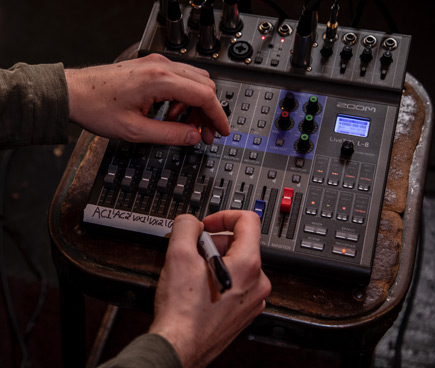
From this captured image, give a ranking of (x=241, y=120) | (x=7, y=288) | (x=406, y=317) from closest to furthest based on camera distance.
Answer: (x=241, y=120), (x=406, y=317), (x=7, y=288)

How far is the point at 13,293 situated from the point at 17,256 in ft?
0.47

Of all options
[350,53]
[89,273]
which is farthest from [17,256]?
[350,53]

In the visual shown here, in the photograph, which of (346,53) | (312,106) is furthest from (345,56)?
(312,106)

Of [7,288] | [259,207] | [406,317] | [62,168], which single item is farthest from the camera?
[62,168]

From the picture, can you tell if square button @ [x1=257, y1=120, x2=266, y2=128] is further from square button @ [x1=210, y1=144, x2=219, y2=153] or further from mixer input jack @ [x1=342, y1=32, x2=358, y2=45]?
mixer input jack @ [x1=342, y1=32, x2=358, y2=45]

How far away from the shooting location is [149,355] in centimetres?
73

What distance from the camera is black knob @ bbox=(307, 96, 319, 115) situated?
1.01 metres

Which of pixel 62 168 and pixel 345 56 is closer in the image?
pixel 345 56

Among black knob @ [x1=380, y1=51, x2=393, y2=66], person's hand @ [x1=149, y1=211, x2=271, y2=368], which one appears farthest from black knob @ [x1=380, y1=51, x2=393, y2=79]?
person's hand @ [x1=149, y1=211, x2=271, y2=368]

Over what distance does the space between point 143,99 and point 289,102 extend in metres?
0.27

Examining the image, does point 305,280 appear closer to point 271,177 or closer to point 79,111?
point 271,177

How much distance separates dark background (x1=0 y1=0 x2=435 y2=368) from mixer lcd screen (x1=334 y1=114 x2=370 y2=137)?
81 centimetres

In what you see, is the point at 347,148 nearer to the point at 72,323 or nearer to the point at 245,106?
the point at 245,106

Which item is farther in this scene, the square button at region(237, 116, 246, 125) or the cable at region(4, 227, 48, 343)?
the cable at region(4, 227, 48, 343)
